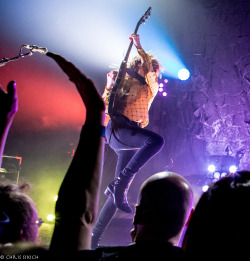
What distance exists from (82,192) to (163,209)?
536 millimetres

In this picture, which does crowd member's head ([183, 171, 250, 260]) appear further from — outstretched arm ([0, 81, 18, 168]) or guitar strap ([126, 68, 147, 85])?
guitar strap ([126, 68, 147, 85])

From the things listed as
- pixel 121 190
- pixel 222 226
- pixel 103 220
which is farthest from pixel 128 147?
pixel 222 226

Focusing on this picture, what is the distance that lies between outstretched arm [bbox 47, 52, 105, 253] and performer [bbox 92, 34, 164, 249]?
2.10 metres

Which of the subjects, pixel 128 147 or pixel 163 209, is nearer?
pixel 163 209

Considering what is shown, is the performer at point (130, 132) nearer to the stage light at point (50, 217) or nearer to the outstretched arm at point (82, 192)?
the outstretched arm at point (82, 192)

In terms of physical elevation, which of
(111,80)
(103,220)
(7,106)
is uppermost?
(111,80)

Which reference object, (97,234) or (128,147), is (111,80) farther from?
(97,234)

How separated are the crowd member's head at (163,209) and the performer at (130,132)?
172cm

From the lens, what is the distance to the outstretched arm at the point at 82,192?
0.95 meters

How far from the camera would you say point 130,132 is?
10.7ft

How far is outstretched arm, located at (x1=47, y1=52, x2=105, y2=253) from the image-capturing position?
3.11ft

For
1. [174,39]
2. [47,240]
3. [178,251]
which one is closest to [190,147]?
[174,39]

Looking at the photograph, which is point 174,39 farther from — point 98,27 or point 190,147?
point 190,147

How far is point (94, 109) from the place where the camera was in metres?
1.14
